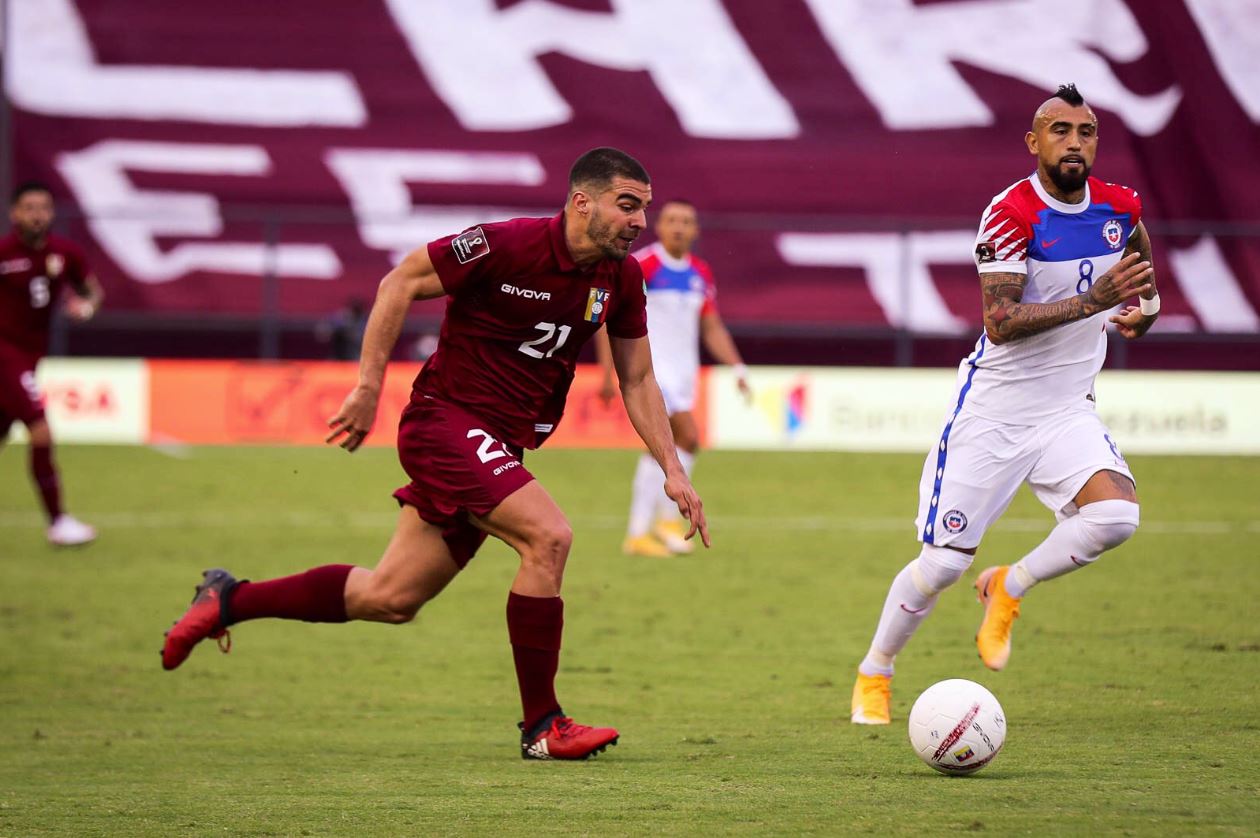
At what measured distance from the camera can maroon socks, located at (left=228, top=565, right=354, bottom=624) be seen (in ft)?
22.6

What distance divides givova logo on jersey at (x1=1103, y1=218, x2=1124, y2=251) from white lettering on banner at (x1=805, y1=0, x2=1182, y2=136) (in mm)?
20116

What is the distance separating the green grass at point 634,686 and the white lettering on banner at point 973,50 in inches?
435

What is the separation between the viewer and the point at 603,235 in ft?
21.4

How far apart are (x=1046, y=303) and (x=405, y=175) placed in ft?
68.8

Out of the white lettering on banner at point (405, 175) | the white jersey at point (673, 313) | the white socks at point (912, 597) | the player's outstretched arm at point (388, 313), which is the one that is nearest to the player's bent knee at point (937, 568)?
the white socks at point (912, 597)

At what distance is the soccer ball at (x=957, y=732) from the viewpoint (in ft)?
19.6

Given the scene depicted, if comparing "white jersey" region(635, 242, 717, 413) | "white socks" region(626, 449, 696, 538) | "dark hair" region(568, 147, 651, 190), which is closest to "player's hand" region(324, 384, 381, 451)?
"dark hair" region(568, 147, 651, 190)

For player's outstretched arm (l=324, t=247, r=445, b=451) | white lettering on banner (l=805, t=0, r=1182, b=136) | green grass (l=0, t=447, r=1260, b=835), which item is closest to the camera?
green grass (l=0, t=447, r=1260, b=835)

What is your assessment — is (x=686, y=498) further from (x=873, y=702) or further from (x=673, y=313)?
(x=673, y=313)

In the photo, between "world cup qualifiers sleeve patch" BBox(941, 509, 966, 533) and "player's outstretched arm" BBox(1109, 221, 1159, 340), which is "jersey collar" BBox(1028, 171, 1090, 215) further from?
"world cup qualifiers sleeve patch" BBox(941, 509, 966, 533)

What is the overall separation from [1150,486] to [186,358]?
48.3ft

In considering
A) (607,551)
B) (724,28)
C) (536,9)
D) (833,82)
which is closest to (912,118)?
(833,82)

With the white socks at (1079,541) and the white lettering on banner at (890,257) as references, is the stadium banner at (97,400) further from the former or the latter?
the white socks at (1079,541)

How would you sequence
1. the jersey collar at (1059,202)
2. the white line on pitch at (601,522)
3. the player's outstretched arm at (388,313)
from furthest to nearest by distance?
1. the white line on pitch at (601,522)
2. the jersey collar at (1059,202)
3. the player's outstretched arm at (388,313)
